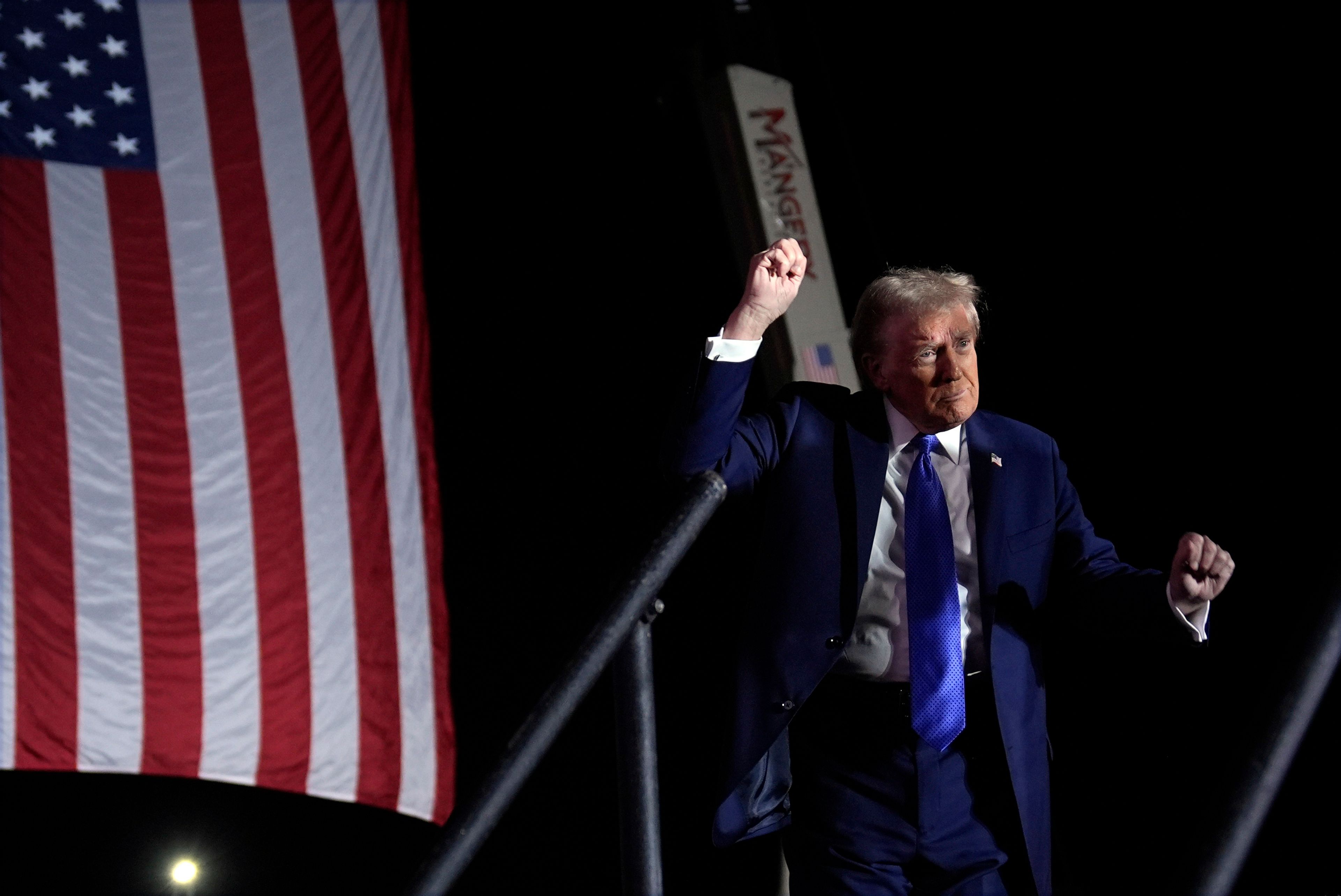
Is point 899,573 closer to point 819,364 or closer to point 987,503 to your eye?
point 987,503

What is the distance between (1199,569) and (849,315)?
9.49 feet

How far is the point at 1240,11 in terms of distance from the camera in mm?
2873

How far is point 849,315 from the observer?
4188 millimetres

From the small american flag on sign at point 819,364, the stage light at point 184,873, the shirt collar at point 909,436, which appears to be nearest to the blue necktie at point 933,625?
the shirt collar at point 909,436

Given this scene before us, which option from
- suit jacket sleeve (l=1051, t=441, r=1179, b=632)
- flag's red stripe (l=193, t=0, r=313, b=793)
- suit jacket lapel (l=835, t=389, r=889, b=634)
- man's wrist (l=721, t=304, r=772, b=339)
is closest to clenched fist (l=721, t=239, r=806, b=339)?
man's wrist (l=721, t=304, r=772, b=339)

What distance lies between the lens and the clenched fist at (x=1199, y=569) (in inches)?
53.0

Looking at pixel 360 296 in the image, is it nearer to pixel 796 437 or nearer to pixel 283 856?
pixel 283 856

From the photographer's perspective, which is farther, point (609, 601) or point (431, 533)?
point (431, 533)

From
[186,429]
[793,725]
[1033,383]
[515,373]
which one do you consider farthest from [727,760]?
[515,373]

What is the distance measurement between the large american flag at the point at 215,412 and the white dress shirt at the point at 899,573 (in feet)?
7.37

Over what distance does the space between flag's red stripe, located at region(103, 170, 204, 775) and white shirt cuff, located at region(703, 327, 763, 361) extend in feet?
7.54

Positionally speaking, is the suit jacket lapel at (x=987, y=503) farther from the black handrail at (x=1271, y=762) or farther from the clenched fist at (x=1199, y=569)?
the black handrail at (x=1271, y=762)

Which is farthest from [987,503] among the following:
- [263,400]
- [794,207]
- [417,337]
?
[417,337]

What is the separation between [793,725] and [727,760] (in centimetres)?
13
